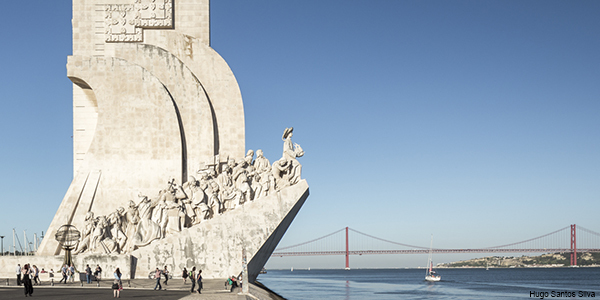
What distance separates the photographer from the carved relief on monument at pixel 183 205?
49.8ft

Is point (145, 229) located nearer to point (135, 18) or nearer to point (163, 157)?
point (163, 157)

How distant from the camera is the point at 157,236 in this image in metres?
15.0

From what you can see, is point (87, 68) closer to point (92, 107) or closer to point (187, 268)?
point (92, 107)

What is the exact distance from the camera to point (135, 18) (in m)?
18.8

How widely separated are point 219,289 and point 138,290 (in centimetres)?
156

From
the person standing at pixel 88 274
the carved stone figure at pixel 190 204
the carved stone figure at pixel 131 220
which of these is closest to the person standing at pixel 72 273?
the person standing at pixel 88 274

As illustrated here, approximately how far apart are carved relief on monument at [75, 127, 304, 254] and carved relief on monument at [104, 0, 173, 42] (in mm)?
5295

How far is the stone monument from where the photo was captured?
49.1 feet

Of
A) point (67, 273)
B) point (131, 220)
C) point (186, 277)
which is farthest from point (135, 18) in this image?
point (186, 277)

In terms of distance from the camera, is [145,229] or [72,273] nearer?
[72,273]

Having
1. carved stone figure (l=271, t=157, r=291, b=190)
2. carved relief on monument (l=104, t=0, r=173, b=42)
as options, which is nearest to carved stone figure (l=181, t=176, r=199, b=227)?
carved stone figure (l=271, t=157, r=291, b=190)

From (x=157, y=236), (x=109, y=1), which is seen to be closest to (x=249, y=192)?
(x=157, y=236)

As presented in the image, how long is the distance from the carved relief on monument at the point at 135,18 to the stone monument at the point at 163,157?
3cm

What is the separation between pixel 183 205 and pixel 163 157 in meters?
2.34
